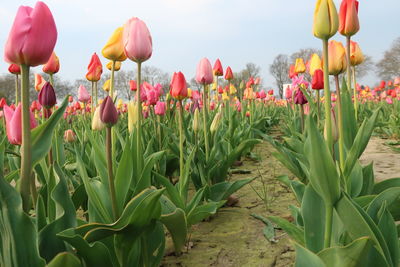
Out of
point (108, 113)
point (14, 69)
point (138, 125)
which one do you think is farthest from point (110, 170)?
point (14, 69)

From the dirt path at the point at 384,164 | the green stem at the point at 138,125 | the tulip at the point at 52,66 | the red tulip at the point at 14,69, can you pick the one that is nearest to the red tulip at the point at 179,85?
the green stem at the point at 138,125

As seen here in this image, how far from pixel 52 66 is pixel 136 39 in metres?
0.60

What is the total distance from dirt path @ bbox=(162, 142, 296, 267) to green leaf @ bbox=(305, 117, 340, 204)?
58 cm

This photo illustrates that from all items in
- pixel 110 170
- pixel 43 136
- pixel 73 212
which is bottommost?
pixel 73 212

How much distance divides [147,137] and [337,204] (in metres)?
1.88

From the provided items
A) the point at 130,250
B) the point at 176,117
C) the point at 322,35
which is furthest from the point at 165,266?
the point at 176,117

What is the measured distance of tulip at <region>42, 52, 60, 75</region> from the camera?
1587mm

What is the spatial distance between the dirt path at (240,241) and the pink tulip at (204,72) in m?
0.79

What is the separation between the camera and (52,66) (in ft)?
5.26

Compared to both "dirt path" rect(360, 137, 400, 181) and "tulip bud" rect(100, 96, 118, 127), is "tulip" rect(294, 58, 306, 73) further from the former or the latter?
"tulip bud" rect(100, 96, 118, 127)

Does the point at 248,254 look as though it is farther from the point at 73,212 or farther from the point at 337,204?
Answer: the point at 73,212

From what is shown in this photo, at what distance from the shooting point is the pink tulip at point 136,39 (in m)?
1.25

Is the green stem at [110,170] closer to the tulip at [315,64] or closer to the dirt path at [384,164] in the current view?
the tulip at [315,64]

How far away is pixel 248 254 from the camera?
4.58 ft
